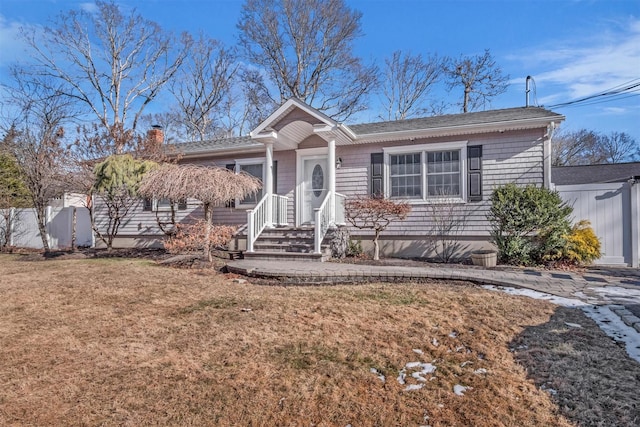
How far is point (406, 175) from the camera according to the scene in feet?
31.8

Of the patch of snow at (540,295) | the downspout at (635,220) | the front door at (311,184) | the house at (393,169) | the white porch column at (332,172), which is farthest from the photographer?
the front door at (311,184)

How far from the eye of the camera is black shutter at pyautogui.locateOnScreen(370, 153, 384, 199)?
9789mm

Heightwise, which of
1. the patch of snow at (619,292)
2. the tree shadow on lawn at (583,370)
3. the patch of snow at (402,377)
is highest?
the patch of snow at (619,292)

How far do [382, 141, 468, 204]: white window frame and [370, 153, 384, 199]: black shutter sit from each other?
0.35 ft

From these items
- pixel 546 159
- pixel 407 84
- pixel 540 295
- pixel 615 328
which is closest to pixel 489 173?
pixel 546 159

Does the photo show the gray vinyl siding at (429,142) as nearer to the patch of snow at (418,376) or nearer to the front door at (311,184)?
the front door at (311,184)

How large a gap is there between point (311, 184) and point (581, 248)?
263 inches

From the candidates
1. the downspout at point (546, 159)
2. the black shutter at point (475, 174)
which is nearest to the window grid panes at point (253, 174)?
the black shutter at point (475, 174)

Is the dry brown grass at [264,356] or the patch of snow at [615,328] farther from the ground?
the patch of snow at [615,328]

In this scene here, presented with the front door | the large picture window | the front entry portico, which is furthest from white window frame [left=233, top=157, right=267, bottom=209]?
the front door

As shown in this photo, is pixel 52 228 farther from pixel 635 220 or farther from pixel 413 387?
pixel 635 220

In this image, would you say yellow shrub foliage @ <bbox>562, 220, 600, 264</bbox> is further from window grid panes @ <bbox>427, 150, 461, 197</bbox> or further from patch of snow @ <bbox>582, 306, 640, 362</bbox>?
patch of snow @ <bbox>582, 306, 640, 362</bbox>

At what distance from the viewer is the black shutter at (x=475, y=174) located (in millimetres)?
8945

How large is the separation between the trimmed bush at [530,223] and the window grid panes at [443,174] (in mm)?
1256
